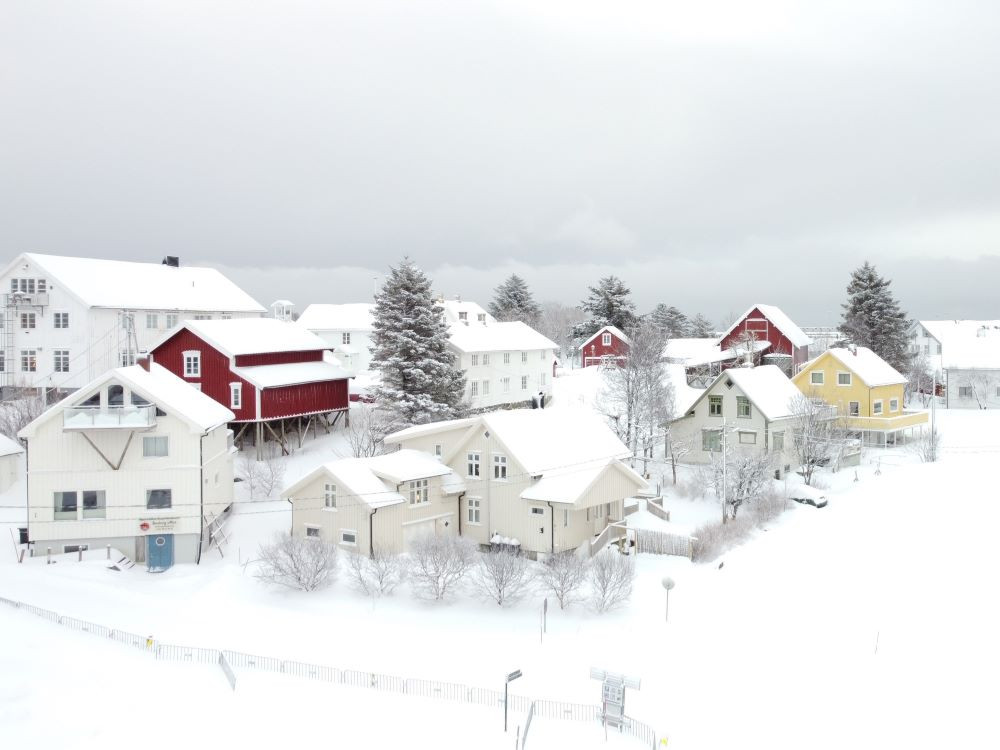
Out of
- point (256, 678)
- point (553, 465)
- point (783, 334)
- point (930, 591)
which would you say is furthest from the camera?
point (783, 334)

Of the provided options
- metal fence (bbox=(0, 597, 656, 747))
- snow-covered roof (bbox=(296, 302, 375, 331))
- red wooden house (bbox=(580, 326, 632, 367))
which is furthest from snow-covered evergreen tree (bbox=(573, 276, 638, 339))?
metal fence (bbox=(0, 597, 656, 747))

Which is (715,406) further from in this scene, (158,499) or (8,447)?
(8,447)

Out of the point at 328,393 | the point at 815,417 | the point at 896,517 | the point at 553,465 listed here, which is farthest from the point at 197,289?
the point at 896,517

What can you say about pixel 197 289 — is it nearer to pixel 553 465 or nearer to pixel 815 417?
pixel 553 465

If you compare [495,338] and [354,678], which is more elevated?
[495,338]

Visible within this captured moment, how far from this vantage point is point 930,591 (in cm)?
2886

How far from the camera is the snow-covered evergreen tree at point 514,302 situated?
4424 inches

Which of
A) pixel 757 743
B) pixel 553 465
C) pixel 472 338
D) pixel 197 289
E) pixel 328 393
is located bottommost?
pixel 757 743

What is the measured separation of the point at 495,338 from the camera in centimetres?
6012

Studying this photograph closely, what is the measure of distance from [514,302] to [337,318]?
1799 inches

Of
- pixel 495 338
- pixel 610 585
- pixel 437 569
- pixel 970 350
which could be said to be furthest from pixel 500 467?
pixel 970 350

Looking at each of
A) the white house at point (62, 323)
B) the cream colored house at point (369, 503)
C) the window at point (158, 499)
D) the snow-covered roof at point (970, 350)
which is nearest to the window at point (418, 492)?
the cream colored house at point (369, 503)

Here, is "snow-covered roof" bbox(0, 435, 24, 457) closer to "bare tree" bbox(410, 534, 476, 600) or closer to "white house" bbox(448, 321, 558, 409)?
"bare tree" bbox(410, 534, 476, 600)

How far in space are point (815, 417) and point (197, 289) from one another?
142 ft
